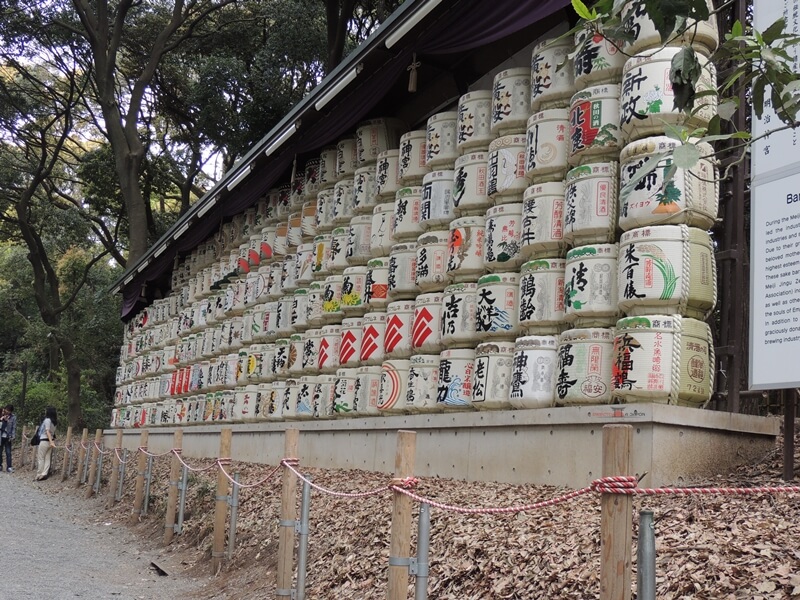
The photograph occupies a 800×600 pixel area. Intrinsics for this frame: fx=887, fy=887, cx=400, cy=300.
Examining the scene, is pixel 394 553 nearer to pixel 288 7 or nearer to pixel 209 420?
pixel 209 420

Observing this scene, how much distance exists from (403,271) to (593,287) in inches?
114

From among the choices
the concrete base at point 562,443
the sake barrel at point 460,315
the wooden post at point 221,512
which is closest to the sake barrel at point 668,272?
the concrete base at point 562,443

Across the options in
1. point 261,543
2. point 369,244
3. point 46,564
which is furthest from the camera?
point 369,244

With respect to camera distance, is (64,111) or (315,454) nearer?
(315,454)

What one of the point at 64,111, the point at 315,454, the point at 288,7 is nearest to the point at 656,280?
the point at 315,454

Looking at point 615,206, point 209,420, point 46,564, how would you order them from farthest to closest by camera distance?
point 209,420, point 46,564, point 615,206

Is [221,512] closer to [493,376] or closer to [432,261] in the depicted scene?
[493,376]

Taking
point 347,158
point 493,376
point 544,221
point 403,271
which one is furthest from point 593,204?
point 347,158

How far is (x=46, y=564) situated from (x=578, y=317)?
20.4 ft

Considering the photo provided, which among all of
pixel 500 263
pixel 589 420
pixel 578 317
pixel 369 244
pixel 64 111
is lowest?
pixel 589 420

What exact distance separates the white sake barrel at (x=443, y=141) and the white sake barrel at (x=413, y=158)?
27 cm

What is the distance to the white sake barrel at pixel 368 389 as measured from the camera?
900cm

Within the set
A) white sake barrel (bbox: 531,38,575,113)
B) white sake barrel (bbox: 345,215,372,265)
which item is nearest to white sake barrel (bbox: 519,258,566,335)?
white sake barrel (bbox: 531,38,575,113)

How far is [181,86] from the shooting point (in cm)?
2477
